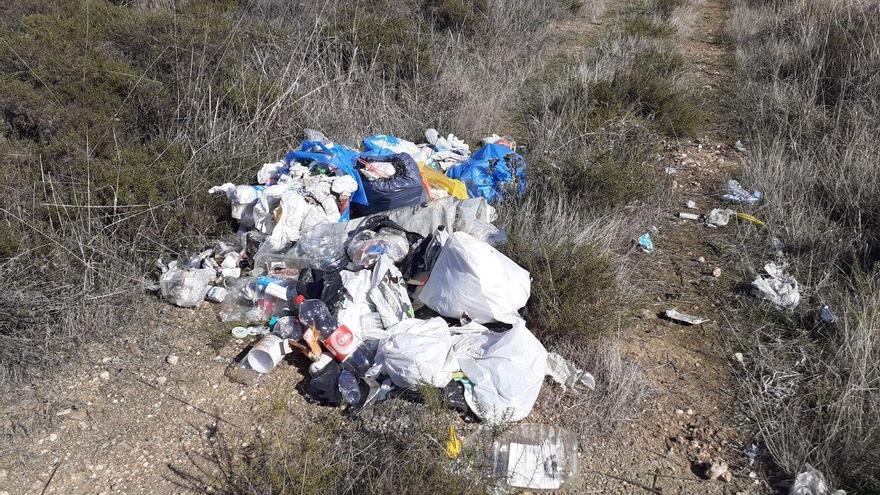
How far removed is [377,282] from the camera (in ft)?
10.9

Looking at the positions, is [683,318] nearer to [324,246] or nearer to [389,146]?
[324,246]

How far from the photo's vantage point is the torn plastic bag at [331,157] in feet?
13.6

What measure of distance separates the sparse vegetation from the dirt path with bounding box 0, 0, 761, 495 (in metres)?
0.22

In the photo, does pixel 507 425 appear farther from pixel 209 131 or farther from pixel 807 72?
pixel 807 72

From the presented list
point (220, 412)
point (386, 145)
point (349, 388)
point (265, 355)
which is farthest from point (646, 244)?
point (220, 412)

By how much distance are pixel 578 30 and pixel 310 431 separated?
8.25 metres

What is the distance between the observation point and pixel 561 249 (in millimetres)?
3506

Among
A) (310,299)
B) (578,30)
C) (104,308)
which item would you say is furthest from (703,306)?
(578,30)

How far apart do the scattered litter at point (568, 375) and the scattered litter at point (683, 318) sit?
0.79 metres

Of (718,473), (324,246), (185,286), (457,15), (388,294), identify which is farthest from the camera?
(457,15)

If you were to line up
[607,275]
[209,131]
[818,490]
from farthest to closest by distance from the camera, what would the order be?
1. [209,131]
2. [607,275]
3. [818,490]

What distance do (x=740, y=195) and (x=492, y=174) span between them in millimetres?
1896

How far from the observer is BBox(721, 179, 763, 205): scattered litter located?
4652 millimetres

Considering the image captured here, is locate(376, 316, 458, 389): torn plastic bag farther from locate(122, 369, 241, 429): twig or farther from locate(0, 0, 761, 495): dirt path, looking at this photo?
locate(122, 369, 241, 429): twig
